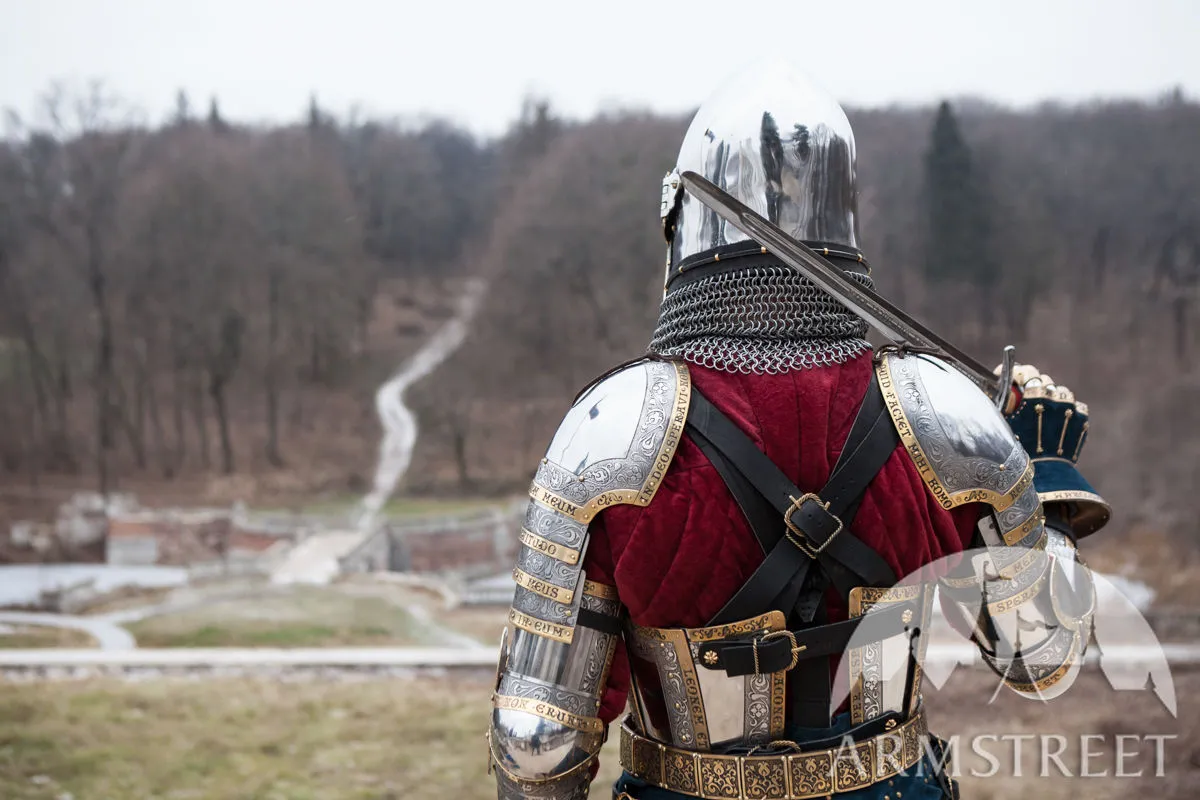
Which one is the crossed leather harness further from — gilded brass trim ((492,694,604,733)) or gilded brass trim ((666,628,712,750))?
gilded brass trim ((492,694,604,733))

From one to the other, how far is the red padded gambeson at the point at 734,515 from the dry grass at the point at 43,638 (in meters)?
14.6

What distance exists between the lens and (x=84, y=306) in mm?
19938

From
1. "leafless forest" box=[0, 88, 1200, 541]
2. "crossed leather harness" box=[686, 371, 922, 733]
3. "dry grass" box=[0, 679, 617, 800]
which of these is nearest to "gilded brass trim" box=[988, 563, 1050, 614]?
"crossed leather harness" box=[686, 371, 922, 733]

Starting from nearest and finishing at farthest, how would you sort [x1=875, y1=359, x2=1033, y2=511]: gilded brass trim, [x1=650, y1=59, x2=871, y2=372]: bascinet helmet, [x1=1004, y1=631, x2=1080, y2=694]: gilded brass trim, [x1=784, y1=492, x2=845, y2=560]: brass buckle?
1. [x1=784, y1=492, x2=845, y2=560]: brass buckle
2. [x1=875, y1=359, x2=1033, y2=511]: gilded brass trim
3. [x1=650, y1=59, x2=871, y2=372]: bascinet helmet
4. [x1=1004, y1=631, x2=1080, y2=694]: gilded brass trim

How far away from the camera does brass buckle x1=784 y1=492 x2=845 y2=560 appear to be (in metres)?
1.80

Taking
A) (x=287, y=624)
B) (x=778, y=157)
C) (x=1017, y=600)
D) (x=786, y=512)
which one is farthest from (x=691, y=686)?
(x=287, y=624)

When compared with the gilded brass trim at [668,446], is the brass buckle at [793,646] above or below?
below

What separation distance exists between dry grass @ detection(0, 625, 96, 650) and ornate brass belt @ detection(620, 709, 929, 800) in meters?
14.5

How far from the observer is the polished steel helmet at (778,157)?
2025 millimetres

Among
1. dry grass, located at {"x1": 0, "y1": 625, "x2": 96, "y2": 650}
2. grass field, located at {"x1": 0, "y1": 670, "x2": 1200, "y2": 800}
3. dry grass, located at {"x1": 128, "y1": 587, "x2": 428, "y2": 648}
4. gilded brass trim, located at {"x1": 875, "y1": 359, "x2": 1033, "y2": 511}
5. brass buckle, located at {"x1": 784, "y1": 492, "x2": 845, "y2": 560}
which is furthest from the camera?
dry grass, located at {"x1": 128, "y1": 587, "x2": 428, "y2": 648}

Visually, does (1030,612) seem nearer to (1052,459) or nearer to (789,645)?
(1052,459)

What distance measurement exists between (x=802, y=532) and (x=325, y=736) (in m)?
7.48

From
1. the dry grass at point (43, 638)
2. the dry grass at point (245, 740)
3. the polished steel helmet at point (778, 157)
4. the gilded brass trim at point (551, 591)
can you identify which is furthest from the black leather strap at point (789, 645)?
the dry grass at point (43, 638)

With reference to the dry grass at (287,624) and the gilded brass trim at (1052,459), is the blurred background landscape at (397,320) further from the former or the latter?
the gilded brass trim at (1052,459)
